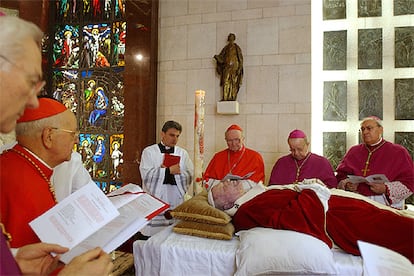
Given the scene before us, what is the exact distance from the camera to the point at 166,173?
15.2 ft

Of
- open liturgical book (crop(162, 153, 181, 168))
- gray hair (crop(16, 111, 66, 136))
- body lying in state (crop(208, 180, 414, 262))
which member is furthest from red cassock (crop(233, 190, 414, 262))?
gray hair (crop(16, 111, 66, 136))

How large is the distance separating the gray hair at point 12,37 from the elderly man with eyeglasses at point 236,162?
401cm

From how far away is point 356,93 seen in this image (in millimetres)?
6113

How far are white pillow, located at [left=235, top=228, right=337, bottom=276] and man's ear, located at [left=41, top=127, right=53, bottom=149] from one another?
1.69 m

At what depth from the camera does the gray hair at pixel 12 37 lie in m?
1.00

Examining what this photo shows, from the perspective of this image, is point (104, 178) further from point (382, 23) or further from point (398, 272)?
point (398, 272)

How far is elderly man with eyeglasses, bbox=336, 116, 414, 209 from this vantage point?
13.8 feet

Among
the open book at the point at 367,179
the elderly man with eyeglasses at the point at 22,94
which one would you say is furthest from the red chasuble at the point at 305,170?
the elderly man with eyeglasses at the point at 22,94

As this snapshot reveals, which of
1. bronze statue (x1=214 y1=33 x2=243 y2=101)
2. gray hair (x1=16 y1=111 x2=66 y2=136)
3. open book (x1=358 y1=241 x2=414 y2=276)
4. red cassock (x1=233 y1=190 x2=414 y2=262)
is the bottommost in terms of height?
red cassock (x1=233 y1=190 x2=414 y2=262)

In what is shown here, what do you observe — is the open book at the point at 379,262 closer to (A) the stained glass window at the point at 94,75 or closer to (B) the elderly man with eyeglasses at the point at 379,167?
(B) the elderly man with eyeglasses at the point at 379,167

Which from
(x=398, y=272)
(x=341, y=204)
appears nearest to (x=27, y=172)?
(x=398, y=272)

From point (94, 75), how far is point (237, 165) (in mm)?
3579

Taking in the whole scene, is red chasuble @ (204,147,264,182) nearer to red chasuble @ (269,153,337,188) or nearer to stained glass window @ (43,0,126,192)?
red chasuble @ (269,153,337,188)

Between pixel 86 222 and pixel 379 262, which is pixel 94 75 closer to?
pixel 86 222
